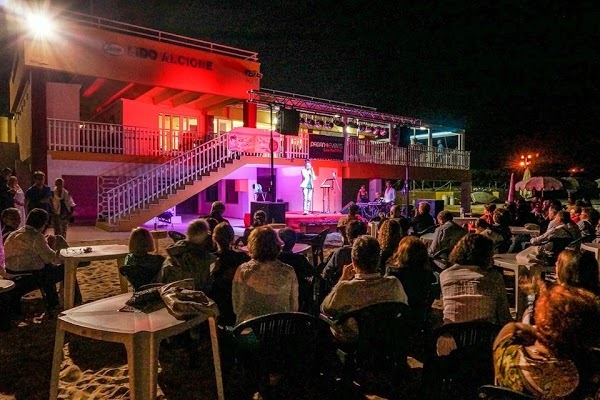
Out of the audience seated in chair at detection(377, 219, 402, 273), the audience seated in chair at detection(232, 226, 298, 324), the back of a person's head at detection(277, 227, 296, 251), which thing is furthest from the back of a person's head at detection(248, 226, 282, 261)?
the back of a person's head at detection(277, 227, 296, 251)

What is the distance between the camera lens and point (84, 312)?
2.97 metres

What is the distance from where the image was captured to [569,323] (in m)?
1.84

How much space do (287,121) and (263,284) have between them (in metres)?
11.0

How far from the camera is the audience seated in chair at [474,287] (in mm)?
3320

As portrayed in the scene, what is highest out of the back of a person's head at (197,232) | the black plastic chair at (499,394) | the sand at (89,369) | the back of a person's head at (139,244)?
the back of a person's head at (197,232)

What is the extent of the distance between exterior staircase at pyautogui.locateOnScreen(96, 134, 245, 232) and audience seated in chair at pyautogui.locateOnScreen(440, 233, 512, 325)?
11.1 metres

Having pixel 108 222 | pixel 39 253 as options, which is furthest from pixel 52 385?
pixel 108 222

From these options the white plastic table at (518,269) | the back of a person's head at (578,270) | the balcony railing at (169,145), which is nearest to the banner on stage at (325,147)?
the balcony railing at (169,145)

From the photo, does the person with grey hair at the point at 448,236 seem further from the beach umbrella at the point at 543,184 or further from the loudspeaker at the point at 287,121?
the beach umbrella at the point at 543,184

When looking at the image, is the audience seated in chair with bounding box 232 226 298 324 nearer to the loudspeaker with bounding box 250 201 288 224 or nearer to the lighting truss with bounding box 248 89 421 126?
the loudspeaker with bounding box 250 201 288 224

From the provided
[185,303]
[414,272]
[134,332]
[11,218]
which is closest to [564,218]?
[414,272]

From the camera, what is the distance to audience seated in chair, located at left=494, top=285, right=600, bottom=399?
72.2 inches

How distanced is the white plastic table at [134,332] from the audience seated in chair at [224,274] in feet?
2.92

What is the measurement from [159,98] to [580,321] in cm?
1765
